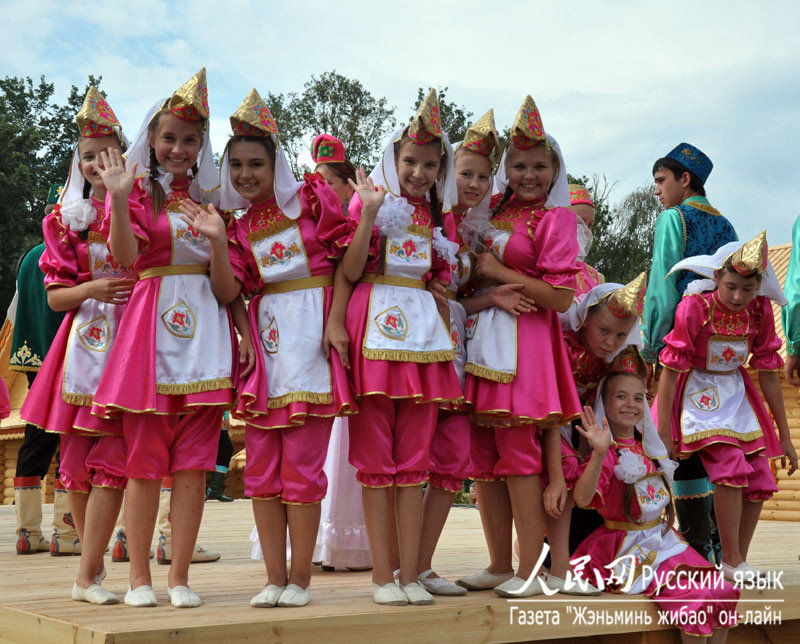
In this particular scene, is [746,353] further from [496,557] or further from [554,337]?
[496,557]

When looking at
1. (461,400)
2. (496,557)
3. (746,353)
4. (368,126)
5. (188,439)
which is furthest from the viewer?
(368,126)

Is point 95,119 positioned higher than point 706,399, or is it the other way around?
point 95,119

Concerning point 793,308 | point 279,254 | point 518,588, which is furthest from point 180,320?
point 793,308

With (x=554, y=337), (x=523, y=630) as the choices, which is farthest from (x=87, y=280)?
(x=523, y=630)

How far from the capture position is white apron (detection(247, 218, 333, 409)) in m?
3.22

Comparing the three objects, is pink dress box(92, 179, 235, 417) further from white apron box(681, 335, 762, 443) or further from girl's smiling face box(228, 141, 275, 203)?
white apron box(681, 335, 762, 443)

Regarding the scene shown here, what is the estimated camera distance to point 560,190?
371 centimetres

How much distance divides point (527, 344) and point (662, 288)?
1.35m

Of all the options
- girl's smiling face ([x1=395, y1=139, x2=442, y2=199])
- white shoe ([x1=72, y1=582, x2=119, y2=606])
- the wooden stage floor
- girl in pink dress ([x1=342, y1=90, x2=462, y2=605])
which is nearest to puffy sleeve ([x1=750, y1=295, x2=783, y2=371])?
the wooden stage floor

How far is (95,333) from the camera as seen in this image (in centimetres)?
359

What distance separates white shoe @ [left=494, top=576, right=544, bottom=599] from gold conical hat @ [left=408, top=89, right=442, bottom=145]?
5.61ft

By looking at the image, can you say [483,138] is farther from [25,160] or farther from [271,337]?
[25,160]

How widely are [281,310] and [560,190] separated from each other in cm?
126

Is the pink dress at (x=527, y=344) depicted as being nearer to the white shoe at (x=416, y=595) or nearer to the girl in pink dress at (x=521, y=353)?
the girl in pink dress at (x=521, y=353)
